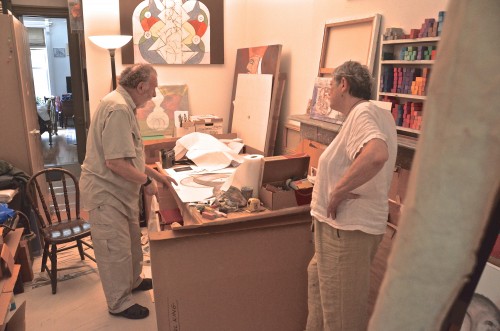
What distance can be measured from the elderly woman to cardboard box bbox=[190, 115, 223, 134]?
2283mm

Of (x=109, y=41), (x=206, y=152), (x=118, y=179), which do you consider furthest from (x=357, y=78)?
(x=109, y=41)

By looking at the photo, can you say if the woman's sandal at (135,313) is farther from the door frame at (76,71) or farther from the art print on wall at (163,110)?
the door frame at (76,71)

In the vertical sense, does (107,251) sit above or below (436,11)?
below

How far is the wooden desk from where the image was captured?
194 cm

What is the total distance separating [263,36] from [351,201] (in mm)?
2691

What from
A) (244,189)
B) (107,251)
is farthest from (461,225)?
(107,251)

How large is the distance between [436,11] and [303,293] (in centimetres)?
159

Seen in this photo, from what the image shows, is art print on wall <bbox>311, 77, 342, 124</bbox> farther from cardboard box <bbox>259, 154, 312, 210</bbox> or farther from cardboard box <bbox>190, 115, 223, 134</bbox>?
cardboard box <bbox>190, 115, 223, 134</bbox>

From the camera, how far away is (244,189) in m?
2.23

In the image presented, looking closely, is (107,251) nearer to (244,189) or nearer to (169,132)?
(244,189)

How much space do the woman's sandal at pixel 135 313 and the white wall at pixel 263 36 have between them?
1.92 metres

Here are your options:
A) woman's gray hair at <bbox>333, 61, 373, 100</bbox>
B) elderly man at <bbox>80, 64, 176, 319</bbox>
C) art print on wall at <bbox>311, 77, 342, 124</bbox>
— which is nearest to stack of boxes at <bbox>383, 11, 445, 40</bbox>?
woman's gray hair at <bbox>333, 61, 373, 100</bbox>

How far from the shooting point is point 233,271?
203 cm

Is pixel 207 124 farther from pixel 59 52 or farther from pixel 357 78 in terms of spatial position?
pixel 59 52
